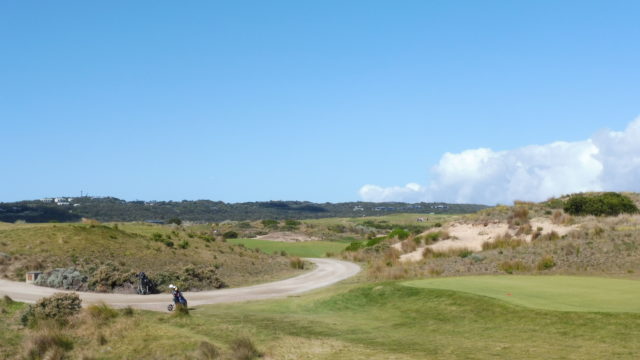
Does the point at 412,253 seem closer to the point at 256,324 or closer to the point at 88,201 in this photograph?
the point at 256,324

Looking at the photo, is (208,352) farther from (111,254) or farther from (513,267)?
(111,254)

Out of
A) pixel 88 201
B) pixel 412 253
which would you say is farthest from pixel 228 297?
pixel 88 201

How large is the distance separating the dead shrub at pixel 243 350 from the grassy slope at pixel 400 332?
1.33 ft

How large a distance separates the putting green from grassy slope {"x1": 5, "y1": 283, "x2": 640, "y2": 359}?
109 centimetres

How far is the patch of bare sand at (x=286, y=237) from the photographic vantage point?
3942 inches

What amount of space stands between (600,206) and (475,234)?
11.6 meters

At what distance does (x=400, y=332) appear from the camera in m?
19.6

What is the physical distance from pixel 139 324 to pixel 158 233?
42044mm

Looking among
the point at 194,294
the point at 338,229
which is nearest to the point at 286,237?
the point at 338,229

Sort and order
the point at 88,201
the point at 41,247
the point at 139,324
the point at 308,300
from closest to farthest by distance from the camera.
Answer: the point at 139,324 → the point at 308,300 → the point at 41,247 → the point at 88,201

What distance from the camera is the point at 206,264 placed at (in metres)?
55.3

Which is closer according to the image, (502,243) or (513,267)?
(513,267)

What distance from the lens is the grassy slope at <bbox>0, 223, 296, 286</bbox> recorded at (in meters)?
46.9

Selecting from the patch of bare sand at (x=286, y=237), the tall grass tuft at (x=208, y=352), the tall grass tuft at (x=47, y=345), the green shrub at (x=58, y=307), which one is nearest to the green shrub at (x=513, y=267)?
the tall grass tuft at (x=208, y=352)
